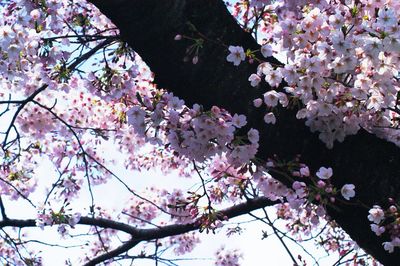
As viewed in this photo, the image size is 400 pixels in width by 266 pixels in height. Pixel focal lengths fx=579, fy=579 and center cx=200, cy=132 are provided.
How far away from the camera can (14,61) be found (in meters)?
3.94

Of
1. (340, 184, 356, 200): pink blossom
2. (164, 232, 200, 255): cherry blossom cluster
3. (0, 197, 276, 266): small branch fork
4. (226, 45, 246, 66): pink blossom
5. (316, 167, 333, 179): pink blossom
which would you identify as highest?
(164, 232, 200, 255): cherry blossom cluster

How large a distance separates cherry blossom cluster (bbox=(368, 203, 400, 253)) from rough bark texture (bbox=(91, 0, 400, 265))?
18cm

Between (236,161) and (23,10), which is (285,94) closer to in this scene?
(236,161)

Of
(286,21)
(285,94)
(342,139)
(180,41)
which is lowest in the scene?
(342,139)

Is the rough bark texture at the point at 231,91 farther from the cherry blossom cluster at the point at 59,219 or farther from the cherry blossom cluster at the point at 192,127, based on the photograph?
the cherry blossom cluster at the point at 59,219

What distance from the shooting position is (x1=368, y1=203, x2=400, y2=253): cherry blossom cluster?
113 inches

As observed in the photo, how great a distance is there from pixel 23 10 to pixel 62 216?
2134mm

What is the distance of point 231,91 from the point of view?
10.6ft

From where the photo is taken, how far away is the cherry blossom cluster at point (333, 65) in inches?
115

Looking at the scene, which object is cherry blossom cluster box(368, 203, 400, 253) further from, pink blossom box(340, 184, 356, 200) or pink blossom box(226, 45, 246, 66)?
pink blossom box(226, 45, 246, 66)

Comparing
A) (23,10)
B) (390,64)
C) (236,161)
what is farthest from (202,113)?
(23,10)

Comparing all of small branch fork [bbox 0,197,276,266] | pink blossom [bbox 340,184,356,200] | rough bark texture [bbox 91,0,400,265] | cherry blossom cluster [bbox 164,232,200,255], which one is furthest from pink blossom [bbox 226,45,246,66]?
cherry blossom cluster [bbox 164,232,200,255]

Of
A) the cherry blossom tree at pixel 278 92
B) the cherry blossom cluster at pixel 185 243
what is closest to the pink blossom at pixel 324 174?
the cherry blossom tree at pixel 278 92

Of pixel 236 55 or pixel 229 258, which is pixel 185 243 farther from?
pixel 236 55
